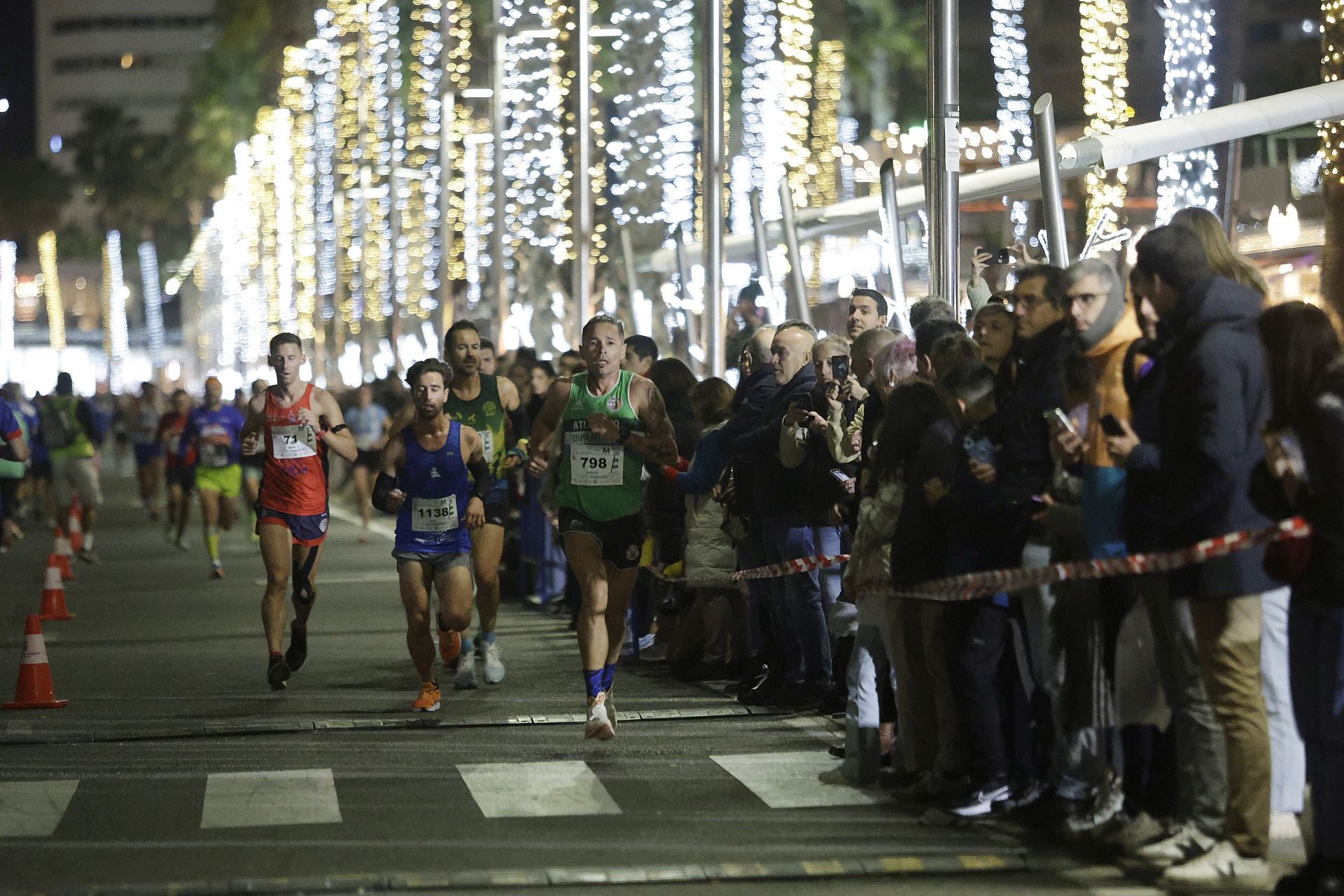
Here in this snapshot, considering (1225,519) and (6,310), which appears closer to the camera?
(1225,519)

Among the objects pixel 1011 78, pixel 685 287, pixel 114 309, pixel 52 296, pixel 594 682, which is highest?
pixel 52 296

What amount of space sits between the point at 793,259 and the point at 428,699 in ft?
24.5

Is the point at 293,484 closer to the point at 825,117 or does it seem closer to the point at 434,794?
the point at 434,794

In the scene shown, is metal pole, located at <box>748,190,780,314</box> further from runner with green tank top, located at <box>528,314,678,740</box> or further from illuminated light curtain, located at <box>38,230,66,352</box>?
illuminated light curtain, located at <box>38,230,66,352</box>

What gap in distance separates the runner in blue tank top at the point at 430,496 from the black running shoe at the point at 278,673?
44.2 inches

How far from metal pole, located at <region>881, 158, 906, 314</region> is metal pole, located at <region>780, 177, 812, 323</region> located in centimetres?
237

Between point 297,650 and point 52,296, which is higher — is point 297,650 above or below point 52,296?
below

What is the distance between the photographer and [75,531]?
26.6 metres

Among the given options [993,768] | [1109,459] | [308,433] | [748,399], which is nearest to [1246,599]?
[1109,459]

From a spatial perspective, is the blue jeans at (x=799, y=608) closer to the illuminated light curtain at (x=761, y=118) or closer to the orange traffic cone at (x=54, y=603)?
the orange traffic cone at (x=54, y=603)

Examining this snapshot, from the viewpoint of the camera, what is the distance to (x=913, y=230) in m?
21.1

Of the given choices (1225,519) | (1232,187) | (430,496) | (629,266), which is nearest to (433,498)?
(430,496)

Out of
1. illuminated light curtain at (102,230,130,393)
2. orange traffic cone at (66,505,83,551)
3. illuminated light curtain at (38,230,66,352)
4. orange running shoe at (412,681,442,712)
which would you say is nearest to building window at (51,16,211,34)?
illuminated light curtain at (102,230,130,393)

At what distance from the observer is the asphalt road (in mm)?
7691
